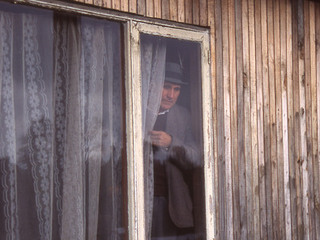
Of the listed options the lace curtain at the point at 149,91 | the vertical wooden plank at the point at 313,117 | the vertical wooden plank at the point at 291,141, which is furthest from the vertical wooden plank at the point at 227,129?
the vertical wooden plank at the point at 313,117

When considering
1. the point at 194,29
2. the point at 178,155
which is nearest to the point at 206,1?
the point at 194,29

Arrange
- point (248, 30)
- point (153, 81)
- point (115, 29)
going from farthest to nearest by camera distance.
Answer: point (248, 30) < point (153, 81) < point (115, 29)

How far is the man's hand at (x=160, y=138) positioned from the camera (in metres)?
3.42

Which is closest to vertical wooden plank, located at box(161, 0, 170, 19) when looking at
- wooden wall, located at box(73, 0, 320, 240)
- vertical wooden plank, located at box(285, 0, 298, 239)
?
wooden wall, located at box(73, 0, 320, 240)

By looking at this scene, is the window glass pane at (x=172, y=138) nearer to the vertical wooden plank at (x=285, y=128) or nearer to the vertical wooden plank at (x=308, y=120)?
the vertical wooden plank at (x=285, y=128)

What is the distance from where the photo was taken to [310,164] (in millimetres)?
4539

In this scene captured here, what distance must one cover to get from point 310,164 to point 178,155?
155 centimetres

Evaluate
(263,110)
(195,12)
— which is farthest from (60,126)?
(263,110)

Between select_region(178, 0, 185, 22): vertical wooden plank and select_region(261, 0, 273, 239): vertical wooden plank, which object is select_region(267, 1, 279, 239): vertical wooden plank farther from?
select_region(178, 0, 185, 22): vertical wooden plank

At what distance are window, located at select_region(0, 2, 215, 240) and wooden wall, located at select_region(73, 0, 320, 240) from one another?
0.16 metres

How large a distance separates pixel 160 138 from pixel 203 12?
1009mm

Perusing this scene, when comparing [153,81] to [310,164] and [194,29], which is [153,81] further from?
[310,164]

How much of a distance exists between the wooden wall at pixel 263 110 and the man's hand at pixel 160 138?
43cm

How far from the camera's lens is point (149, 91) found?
3.41m
